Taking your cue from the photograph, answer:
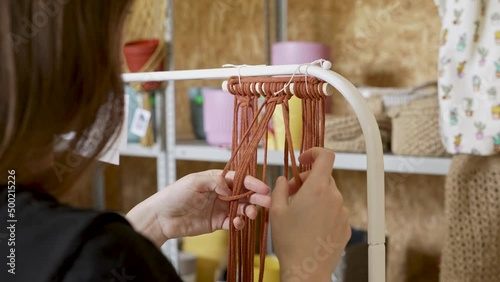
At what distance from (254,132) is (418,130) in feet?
2.12

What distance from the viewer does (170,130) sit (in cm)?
175

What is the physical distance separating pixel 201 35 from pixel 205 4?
102 millimetres

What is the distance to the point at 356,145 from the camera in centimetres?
148

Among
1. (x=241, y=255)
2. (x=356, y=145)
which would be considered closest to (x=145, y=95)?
(x=356, y=145)

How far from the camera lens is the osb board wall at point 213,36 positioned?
203cm

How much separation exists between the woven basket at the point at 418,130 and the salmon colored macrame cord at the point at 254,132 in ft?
1.94

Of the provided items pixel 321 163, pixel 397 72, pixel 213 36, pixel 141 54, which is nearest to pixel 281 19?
pixel 213 36

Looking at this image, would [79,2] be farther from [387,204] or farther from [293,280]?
[387,204]

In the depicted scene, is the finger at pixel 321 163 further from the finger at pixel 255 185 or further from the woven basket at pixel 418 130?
the woven basket at pixel 418 130

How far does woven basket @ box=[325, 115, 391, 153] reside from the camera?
1.49m

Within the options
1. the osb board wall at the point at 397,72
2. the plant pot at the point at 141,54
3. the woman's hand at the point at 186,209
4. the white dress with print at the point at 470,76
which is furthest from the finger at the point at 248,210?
the osb board wall at the point at 397,72

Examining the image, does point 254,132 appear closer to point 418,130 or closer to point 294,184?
point 294,184

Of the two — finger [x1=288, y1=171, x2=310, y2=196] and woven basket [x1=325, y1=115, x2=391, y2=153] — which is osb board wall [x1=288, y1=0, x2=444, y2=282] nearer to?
woven basket [x1=325, y1=115, x2=391, y2=153]

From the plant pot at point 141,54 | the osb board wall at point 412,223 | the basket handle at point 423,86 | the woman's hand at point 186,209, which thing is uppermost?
the plant pot at point 141,54
